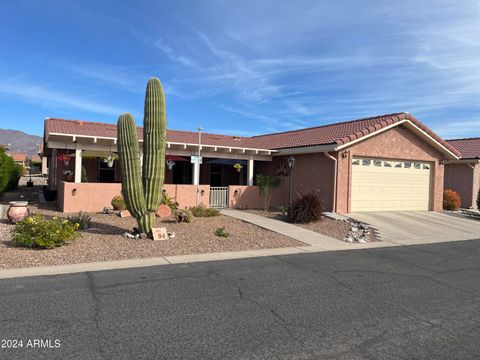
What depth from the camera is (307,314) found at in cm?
514

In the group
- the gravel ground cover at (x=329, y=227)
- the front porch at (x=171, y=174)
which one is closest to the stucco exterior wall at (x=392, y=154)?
the gravel ground cover at (x=329, y=227)

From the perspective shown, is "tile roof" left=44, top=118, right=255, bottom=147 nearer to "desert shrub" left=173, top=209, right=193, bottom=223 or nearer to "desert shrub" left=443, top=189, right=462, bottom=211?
"desert shrub" left=173, top=209, right=193, bottom=223

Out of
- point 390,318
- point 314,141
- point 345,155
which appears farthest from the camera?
point 314,141

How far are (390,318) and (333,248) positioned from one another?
17.6 feet

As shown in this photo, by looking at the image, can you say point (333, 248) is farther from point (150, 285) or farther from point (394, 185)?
point (394, 185)

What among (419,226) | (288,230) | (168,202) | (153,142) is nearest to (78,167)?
(168,202)

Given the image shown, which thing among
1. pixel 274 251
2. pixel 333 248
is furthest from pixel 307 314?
pixel 333 248

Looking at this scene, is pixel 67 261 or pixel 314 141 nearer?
pixel 67 261

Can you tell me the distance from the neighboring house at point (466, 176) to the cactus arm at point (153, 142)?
719 inches

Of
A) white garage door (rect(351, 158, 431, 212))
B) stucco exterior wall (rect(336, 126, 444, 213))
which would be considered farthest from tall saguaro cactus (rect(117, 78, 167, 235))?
white garage door (rect(351, 158, 431, 212))

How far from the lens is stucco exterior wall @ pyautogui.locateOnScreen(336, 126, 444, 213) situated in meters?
16.3

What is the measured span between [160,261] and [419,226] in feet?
35.0

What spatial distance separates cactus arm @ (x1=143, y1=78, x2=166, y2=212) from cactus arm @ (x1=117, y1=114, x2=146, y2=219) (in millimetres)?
286

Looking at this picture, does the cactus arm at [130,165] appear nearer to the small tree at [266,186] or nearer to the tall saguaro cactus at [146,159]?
the tall saguaro cactus at [146,159]
